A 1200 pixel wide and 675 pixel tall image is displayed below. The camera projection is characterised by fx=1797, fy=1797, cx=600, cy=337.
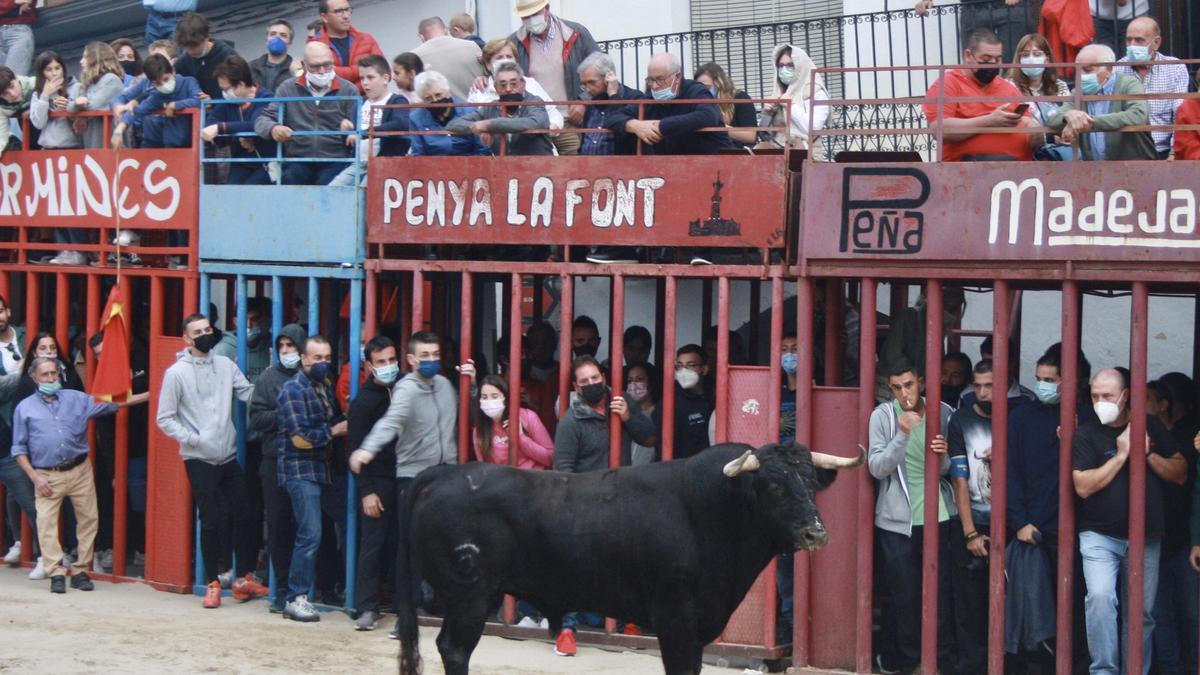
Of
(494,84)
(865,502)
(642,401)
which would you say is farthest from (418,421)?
(865,502)

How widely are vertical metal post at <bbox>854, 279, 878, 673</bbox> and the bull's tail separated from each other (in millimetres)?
2878

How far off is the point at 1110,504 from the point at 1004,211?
1.90m

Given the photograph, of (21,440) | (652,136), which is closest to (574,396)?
(652,136)

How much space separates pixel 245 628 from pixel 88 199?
4200mm

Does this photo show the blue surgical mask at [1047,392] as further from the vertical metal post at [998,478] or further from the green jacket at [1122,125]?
the green jacket at [1122,125]

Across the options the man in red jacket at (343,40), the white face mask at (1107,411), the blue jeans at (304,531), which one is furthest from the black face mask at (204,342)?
the white face mask at (1107,411)

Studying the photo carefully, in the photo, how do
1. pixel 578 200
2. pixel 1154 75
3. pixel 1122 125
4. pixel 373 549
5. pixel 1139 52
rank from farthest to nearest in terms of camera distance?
pixel 373 549, pixel 578 200, pixel 1154 75, pixel 1139 52, pixel 1122 125

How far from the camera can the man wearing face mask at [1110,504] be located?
35.4ft

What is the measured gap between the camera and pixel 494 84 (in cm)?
1330

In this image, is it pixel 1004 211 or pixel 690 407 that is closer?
pixel 1004 211

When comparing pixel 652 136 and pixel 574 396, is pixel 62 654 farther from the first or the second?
pixel 652 136

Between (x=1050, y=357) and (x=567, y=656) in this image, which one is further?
(x=567, y=656)

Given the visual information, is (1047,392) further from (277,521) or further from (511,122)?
(277,521)

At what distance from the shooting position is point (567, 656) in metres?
12.1
